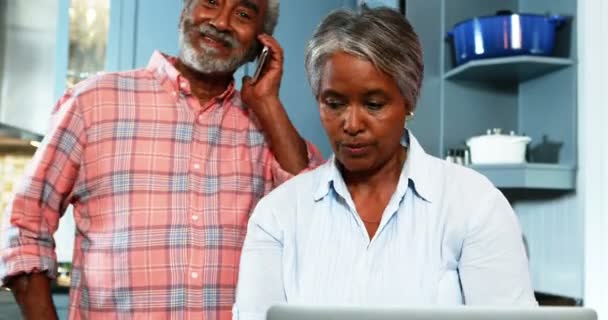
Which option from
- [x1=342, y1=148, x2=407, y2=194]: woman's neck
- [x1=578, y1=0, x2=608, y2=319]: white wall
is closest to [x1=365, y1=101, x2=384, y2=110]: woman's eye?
[x1=342, y1=148, x2=407, y2=194]: woman's neck

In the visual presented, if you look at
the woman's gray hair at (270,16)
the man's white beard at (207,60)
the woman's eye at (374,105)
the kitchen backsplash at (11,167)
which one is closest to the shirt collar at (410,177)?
the woman's eye at (374,105)

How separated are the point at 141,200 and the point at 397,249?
530 millimetres

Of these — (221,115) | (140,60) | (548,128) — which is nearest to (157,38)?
(140,60)

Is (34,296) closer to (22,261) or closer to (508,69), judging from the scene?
(22,261)

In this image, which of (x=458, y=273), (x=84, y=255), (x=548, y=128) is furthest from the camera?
(x=548, y=128)

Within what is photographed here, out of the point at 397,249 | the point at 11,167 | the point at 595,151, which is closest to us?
the point at 397,249

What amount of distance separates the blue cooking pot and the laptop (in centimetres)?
138

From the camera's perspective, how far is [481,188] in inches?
37.8

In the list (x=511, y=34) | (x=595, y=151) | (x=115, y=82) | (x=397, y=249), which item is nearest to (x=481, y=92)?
(x=511, y=34)

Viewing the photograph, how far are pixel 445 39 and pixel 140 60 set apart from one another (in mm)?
1001

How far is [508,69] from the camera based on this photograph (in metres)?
2.04

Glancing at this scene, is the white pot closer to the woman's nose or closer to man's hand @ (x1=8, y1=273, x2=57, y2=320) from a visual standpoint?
the woman's nose

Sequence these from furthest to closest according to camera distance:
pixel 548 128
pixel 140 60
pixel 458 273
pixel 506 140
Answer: pixel 140 60 < pixel 548 128 < pixel 506 140 < pixel 458 273

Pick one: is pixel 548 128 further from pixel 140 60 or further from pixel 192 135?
pixel 140 60
